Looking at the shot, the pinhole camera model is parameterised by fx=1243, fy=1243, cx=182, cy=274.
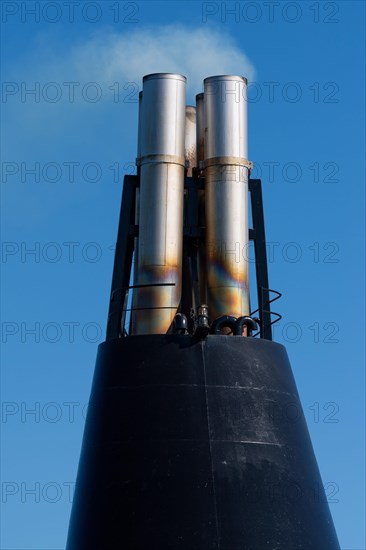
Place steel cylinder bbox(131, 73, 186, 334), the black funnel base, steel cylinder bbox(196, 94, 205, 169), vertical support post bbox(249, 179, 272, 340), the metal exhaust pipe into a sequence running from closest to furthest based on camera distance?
the black funnel base
steel cylinder bbox(131, 73, 186, 334)
vertical support post bbox(249, 179, 272, 340)
the metal exhaust pipe
steel cylinder bbox(196, 94, 205, 169)

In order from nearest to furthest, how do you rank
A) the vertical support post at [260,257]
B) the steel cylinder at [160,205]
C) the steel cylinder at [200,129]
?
the steel cylinder at [160,205] → the vertical support post at [260,257] → the steel cylinder at [200,129]

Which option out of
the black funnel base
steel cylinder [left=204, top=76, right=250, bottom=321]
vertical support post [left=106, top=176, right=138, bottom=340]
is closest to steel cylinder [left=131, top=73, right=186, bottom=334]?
vertical support post [left=106, top=176, right=138, bottom=340]

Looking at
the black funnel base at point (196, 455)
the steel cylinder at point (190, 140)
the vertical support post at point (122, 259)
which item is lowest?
the black funnel base at point (196, 455)

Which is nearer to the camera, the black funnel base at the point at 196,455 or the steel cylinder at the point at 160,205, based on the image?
the black funnel base at the point at 196,455

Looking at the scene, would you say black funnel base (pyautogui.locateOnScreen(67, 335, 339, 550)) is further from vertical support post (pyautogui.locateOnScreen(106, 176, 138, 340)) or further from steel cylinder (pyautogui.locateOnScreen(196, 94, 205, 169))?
steel cylinder (pyautogui.locateOnScreen(196, 94, 205, 169))

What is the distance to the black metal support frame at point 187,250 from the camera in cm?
2183

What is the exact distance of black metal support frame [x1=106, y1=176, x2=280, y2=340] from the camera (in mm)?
21828

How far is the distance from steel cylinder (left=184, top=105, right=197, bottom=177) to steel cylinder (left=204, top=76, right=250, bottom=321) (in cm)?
53

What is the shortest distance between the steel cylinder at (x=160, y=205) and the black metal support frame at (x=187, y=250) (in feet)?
1.14

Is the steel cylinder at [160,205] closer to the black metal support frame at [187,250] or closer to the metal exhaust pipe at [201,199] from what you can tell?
the black metal support frame at [187,250]

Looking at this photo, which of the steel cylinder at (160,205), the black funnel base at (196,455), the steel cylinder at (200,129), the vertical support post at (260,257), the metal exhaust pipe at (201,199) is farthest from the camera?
the steel cylinder at (200,129)

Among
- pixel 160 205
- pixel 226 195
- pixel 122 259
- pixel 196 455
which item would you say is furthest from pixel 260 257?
pixel 196 455

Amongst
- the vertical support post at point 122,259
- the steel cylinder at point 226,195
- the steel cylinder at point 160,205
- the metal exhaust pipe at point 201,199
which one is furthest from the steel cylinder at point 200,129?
the vertical support post at point 122,259

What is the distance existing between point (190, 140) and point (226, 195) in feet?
5.43
